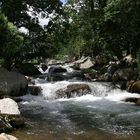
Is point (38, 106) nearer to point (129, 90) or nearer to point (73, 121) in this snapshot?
point (73, 121)

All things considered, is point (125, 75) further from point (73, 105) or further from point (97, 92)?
point (73, 105)

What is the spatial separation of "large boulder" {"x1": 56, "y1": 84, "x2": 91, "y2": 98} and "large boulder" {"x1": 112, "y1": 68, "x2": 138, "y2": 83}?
3747 mm

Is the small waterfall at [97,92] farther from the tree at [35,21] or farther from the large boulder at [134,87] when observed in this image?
the tree at [35,21]

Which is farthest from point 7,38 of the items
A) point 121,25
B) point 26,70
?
point 26,70

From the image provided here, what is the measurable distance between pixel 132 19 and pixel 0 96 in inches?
460

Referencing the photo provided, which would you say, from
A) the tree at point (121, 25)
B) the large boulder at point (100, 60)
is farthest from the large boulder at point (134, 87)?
the large boulder at point (100, 60)

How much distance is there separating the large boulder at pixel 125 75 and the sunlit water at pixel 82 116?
6.33 ft

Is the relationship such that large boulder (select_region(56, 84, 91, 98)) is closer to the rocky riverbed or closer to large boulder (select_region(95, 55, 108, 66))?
the rocky riverbed

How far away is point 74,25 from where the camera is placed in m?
31.5

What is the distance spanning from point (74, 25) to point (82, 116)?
15.8 meters

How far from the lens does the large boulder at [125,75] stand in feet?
84.3

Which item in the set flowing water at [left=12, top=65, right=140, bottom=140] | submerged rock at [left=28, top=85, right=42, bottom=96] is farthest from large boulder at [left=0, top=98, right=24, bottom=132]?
submerged rock at [left=28, top=85, right=42, bottom=96]

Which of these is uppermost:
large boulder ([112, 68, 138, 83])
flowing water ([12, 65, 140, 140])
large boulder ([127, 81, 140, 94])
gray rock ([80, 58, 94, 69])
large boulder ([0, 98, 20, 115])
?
gray rock ([80, 58, 94, 69])

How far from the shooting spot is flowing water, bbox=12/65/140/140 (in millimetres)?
13391
